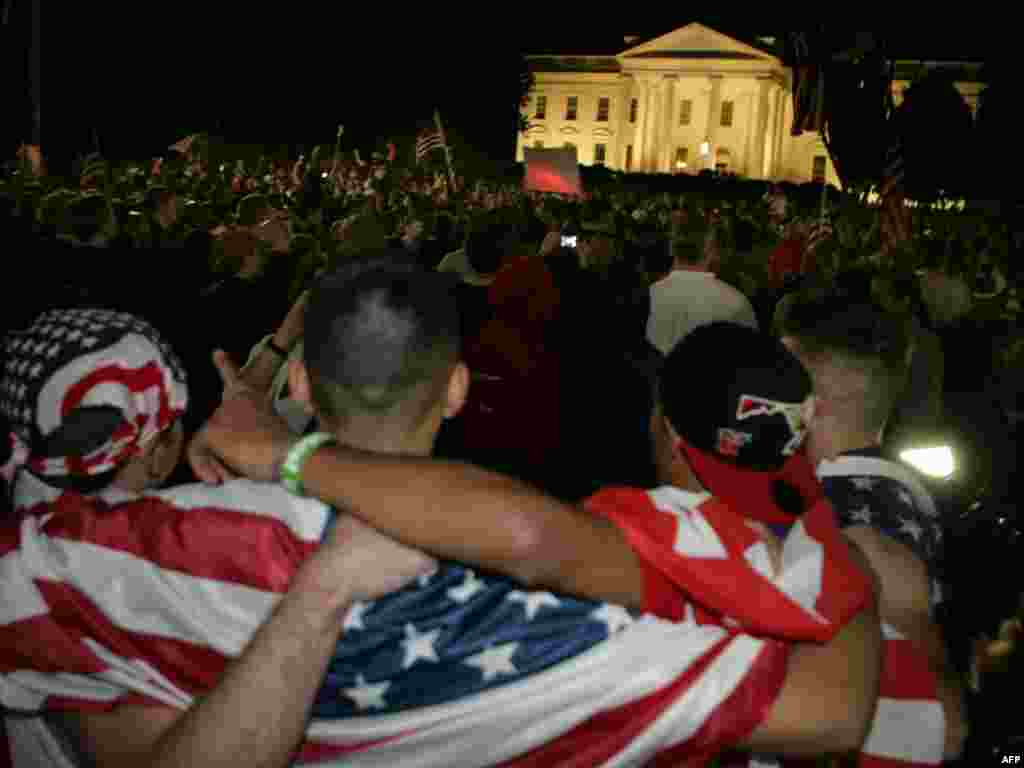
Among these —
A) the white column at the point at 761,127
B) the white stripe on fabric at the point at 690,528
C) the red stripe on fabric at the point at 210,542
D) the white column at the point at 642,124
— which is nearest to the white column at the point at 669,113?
the white column at the point at 642,124

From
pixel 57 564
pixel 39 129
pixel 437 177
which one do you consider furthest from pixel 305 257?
pixel 437 177

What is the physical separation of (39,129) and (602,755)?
60.5 feet

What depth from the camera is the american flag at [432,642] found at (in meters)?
1.61

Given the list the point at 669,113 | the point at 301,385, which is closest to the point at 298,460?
the point at 301,385

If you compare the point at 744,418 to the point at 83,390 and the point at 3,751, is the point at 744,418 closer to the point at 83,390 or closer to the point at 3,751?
the point at 83,390

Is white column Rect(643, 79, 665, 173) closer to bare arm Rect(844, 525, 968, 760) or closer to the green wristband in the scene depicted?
bare arm Rect(844, 525, 968, 760)

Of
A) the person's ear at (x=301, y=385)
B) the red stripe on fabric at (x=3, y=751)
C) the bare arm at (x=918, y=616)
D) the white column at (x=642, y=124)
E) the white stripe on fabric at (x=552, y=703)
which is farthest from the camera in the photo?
the white column at (x=642, y=124)

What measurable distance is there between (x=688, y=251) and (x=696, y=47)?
93322 millimetres

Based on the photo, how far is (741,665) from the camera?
163 cm

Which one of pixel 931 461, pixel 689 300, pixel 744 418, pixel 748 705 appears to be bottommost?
pixel 931 461

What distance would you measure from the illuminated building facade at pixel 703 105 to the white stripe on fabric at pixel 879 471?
89864 millimetres

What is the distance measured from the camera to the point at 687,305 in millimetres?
6074

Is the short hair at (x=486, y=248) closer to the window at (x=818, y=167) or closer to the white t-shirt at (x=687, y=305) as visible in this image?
the white t-shirt at (x=687, y=305)

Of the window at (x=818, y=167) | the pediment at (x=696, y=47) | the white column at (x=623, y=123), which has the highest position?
the pediment at (x=696, y=47)
